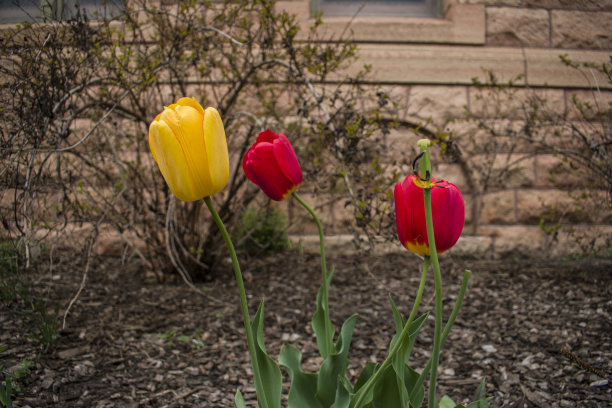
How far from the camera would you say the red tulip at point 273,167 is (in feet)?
3.60

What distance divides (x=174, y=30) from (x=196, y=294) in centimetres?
148

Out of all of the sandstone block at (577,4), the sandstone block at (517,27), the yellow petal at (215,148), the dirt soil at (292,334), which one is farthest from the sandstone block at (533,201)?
the yellow petal at (215,148)

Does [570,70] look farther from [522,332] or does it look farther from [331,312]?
[331,312]

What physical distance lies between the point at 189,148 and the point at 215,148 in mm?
48

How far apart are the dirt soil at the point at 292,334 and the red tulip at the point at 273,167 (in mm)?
Result: 773

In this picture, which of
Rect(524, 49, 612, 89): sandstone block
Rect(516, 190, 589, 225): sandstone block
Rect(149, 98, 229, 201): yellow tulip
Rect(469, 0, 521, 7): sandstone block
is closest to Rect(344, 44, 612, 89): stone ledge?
Rect(524, 49, 612, 89): sandstone block

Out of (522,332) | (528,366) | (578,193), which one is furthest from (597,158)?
(528,366)

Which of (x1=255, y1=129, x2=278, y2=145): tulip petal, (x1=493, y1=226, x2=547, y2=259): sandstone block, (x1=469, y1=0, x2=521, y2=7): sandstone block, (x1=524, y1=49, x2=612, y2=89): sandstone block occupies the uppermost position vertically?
(x1=469, y1=0, x2=521, y2=7): sandstone block

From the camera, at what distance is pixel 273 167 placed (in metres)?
1.11

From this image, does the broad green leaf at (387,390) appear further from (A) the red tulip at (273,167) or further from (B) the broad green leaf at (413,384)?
(A) the red tulip at (273,167)

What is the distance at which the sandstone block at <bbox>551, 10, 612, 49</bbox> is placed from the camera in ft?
12.8

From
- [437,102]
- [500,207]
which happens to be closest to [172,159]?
[437,102]

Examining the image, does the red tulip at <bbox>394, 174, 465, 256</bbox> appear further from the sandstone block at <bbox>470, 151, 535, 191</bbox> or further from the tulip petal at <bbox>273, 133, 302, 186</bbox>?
the sandstone block at <bbox>470, 151, 535, 191</bbox>

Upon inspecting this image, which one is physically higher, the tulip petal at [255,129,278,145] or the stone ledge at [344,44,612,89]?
the stone ledge at [344,44,612,89]
